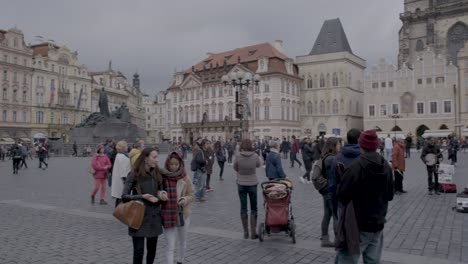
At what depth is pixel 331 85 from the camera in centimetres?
6269

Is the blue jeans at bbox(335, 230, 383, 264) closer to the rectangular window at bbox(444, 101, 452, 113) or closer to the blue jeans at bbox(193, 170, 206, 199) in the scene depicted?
the blue jeans at bbox(193, 170, 206, 199)

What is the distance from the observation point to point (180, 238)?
5.39 meters

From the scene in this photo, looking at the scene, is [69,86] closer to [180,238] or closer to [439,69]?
[439,69]

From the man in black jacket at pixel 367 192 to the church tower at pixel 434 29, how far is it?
62.6 meters

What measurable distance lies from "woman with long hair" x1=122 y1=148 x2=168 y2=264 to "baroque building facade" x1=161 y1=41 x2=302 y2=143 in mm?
50743

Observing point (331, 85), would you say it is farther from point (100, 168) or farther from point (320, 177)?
point (320, 177)

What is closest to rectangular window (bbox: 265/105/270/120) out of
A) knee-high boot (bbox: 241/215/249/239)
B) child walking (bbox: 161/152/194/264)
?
knee-high boot (bbox: 241/215/249/239)

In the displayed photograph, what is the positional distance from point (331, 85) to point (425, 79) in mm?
12868

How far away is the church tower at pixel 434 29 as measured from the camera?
6278 cm

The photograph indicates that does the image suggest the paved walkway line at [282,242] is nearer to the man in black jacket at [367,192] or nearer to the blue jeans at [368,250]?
the blue jeans at [368,250]

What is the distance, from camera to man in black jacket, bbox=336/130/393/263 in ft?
12.4

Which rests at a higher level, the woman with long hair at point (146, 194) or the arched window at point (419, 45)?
the arched window at point (419, 45)

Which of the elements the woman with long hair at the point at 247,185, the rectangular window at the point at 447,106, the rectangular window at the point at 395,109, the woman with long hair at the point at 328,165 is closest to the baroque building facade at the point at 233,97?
the rectangular window at the point at 395,109

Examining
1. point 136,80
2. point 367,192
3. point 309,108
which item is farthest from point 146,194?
point 136,80
